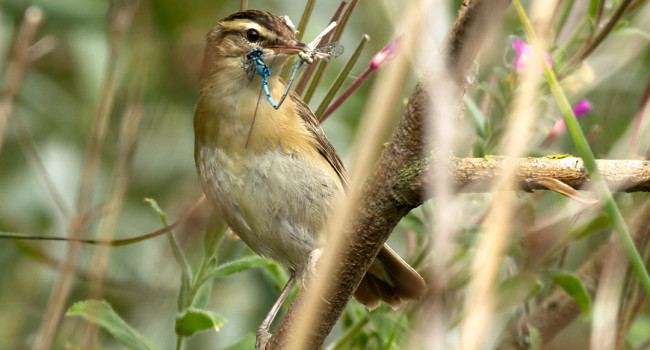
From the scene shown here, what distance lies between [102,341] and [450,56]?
303 centimetres

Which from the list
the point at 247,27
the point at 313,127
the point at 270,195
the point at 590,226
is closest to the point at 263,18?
the point at 247,27

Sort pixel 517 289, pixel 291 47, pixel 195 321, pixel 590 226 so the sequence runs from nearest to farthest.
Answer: pixel 195 321, pixel 291 47, pixel 517 289, pixel 590 226

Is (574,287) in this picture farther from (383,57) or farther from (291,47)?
(291,47)

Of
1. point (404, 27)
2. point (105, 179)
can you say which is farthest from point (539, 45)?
point (105, 179)

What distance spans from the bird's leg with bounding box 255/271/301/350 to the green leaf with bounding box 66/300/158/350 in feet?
1.15

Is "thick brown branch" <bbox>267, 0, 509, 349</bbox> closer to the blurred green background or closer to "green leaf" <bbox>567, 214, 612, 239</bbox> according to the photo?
"green leaf" <bbox>567, 214, 612, 239</bbox>

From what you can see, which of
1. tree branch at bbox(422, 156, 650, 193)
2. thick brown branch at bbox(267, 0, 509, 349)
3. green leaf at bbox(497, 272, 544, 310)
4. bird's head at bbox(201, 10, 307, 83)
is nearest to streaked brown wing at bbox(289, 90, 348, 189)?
bird's head at bbox(201, 10, 307, 83)

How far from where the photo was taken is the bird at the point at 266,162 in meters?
2.84

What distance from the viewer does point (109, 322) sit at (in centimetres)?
254

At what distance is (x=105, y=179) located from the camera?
4.54m

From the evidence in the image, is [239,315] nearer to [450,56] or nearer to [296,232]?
[296,232]

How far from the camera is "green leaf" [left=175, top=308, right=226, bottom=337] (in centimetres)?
244

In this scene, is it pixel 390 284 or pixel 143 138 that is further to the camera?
pixel 143 138

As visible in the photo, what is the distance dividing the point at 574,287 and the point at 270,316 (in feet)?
3.44
